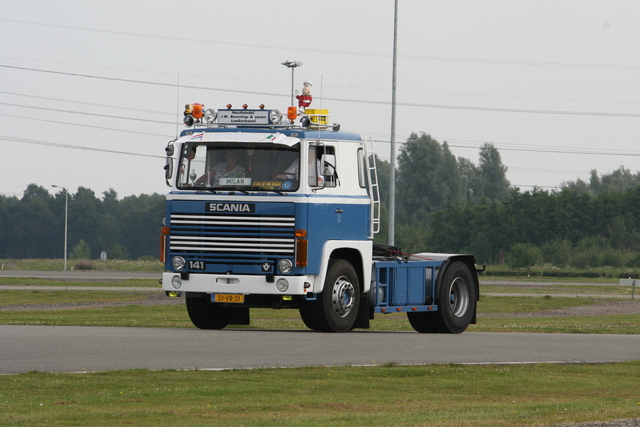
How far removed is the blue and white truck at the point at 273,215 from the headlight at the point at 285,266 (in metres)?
0.02

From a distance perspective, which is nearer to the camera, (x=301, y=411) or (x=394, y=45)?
(x=301, y=411)

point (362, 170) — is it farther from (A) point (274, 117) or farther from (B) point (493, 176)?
(B) point (493, 176)

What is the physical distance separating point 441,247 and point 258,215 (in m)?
98.5

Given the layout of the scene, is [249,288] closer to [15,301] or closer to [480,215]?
[15,301]

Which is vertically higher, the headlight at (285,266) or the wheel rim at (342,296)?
the headlight at (285,266)

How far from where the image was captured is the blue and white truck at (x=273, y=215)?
17.9 meters

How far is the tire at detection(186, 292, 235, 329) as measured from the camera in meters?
19.8

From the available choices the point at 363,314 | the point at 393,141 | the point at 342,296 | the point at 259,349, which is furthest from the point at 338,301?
the point at 393,141

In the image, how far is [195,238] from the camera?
18281 mm

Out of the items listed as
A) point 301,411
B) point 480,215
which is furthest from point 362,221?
point 480,215

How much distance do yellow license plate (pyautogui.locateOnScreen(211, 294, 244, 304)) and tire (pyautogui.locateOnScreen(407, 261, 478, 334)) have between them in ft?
14.9

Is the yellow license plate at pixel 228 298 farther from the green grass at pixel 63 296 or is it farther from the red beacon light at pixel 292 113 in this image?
the green grass at pixel 63 296

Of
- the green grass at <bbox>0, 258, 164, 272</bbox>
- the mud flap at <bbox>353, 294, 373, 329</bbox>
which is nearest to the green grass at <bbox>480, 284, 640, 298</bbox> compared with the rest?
the mud flap at <bbox>353, 294, 373, 329</bbox>

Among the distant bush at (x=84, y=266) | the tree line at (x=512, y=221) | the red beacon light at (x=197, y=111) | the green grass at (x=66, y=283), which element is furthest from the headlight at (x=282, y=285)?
the distant bush at (x=84, y=266)
